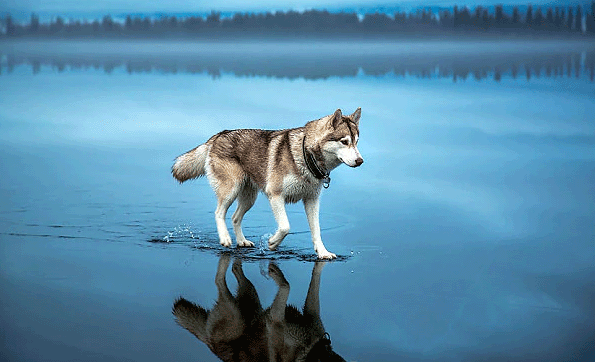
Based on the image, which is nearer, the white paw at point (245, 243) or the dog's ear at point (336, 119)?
the dog's ear at point (336, 119)

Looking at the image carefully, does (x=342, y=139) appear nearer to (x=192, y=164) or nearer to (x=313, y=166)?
(x=313, y=166)

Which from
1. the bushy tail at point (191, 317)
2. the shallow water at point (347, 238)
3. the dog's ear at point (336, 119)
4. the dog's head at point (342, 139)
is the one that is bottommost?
the shallow water at point (347, 238)

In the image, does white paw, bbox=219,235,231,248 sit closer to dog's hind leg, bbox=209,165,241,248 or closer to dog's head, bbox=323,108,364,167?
dog's hind leg, bbox=209,165,241,248

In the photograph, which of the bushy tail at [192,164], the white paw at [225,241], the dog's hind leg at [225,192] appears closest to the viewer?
the white paw at [225,241]

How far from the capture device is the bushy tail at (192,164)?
Answer: 10.0 m

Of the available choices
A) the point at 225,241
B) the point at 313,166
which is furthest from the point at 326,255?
the point at 225,241

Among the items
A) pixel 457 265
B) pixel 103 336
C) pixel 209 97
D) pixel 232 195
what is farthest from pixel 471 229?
pixel 209 97

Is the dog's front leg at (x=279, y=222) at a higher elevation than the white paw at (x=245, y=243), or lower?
higher

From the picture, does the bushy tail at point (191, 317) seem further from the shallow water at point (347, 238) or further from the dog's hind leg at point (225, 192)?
the dog's hind leg at point (225, 192)

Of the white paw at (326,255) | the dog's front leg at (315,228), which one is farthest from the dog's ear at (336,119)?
the white paw at (326,255)

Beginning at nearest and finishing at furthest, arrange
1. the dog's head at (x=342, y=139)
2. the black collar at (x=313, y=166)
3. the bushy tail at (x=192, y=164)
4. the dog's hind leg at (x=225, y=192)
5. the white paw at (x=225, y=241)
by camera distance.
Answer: the dog's head at (x=342, y=139), the black collar at (x=313, y=166), the white paw at (x=225, y=241), the dog's hind leg at (x=225, y=192), the bushy tail at (x=192, y=164)

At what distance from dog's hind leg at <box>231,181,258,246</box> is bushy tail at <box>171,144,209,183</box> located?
0.55 meters

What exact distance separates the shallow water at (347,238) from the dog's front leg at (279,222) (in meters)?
0.13

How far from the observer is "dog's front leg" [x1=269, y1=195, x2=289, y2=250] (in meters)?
9.00
